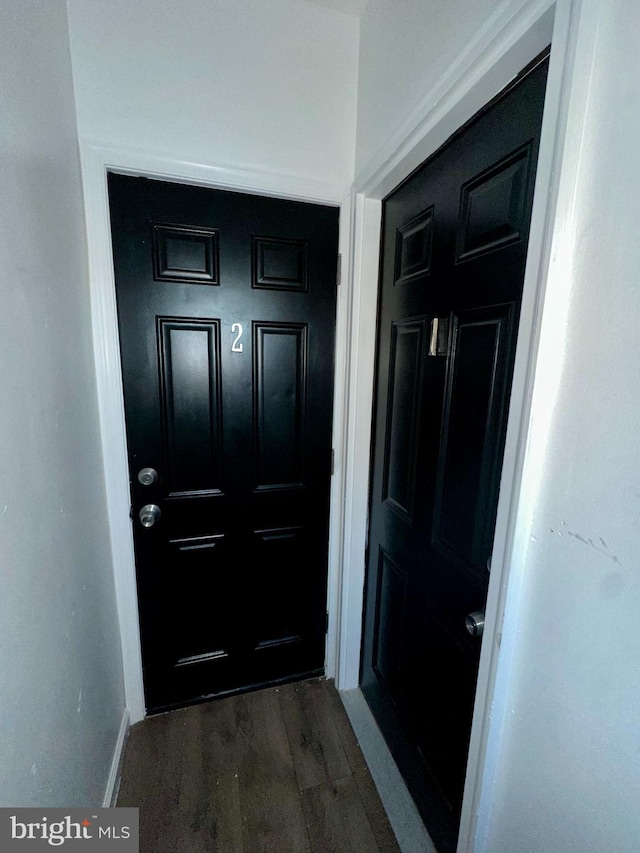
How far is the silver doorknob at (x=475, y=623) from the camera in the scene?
81cm

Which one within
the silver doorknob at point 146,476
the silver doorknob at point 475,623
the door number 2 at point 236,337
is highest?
the door number 2 at point 236,337

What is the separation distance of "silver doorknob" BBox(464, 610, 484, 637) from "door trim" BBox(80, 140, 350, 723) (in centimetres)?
73

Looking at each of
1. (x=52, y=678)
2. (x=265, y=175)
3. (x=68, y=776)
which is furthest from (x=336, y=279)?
(x=68, y=776)

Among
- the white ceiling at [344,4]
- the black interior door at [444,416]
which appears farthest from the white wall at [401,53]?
the black interior door at [444,416]

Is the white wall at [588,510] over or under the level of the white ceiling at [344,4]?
under

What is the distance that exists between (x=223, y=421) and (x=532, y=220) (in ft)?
3.55

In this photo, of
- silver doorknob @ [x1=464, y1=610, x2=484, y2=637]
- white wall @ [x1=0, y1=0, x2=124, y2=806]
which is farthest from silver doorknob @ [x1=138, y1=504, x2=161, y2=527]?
silver doorknob @ [x1=464, y1=610, x2=484, y2=637]

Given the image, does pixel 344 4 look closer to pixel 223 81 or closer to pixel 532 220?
pixel 223 81

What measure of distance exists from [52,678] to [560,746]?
1.04 meters

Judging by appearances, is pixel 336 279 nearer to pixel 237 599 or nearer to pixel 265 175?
pixel 265 175

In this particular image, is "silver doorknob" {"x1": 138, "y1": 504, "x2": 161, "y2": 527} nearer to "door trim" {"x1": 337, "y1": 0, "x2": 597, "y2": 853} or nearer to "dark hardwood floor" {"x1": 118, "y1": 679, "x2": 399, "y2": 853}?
"dark hardwood floor" {"x1": 118, "y1": 679, "x2": 399, "y2": 853}

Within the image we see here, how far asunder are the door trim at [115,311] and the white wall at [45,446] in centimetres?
4

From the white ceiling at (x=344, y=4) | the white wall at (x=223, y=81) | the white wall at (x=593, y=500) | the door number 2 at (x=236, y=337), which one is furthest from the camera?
the door number 2 at (x=236, y=337)

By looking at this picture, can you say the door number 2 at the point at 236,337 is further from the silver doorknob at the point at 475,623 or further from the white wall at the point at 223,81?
the silver doorknob at the point at 475,623
